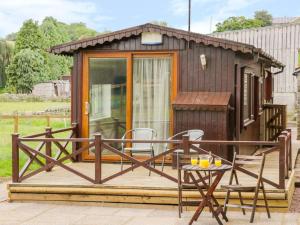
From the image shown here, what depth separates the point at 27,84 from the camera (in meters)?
58.8

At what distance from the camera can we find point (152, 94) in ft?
34.6

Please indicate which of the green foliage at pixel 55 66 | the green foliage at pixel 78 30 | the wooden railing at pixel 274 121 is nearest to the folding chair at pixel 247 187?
the wooden railing at pixel 274 121

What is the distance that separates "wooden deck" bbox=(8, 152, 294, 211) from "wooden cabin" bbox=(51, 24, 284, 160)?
140cm

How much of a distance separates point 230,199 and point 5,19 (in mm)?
130678

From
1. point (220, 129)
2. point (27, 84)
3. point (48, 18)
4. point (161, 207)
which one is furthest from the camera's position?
point (48, 18)

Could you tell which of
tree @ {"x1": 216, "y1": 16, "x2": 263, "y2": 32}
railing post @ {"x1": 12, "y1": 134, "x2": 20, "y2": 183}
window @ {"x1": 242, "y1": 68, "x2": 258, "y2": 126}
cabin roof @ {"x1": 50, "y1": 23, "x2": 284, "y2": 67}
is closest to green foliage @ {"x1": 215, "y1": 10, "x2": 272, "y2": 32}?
tree @ {"x1": 216, "y1": 16, "x2": 263, "y2": 32}

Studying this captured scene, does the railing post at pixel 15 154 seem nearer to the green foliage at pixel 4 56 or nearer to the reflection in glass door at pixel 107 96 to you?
the reflection in glass door at pixel 107 96

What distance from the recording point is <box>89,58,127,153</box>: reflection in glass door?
10.6 m

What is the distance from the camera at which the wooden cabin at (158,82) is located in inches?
395

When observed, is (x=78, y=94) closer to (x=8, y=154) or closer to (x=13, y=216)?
(x=13, y=216)

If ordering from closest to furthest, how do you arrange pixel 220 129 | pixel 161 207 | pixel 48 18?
pixel 161 207 < pixel 220 129 < pixel 48 18

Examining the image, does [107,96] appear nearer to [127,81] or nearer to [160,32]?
[127,81]

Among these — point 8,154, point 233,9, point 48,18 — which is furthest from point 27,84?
point 8,154

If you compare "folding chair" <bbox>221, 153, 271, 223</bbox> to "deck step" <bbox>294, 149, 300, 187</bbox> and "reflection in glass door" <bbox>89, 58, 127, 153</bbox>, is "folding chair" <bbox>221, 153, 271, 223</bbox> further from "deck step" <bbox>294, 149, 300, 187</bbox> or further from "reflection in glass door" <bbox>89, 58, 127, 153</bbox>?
"reflection in glass door" <bbox>89, 58, 127, 153</bbox>
